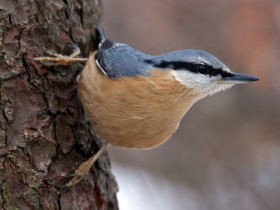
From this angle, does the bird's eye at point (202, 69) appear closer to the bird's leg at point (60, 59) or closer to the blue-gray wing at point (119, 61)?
the blue-gray wing at point (119, 61)

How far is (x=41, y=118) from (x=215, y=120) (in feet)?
10.6

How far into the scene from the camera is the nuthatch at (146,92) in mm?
2650

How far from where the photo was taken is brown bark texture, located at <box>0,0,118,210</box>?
7.70 ft

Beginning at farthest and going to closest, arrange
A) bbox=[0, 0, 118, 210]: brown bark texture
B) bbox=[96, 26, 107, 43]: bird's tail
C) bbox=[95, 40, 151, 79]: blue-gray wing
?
1. bbox=[96, 26, 107, 43]: bird's tail
2. bbox=[95, 40, 151, 79]: blue-gray wing
3. bbox=[0, 0, 118, 210]: brown bark texture

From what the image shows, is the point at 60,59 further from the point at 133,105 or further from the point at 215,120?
the point at 215,120

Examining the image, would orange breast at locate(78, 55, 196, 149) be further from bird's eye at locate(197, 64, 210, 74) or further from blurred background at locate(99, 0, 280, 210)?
blurred background at locate(99, 0, 280, 210)

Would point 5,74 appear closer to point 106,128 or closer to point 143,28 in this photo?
point 106,128

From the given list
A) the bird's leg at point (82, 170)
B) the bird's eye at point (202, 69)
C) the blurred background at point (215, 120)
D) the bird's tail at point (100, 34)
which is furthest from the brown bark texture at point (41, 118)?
the blurred background at point (215, 120)

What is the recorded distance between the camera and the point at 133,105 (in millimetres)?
2650

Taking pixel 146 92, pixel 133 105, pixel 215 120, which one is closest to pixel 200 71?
pixel 146 92

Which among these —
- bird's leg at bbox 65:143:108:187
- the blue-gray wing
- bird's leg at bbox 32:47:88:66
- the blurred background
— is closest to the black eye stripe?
the blue-gray wing

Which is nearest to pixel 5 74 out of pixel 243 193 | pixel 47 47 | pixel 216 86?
pixel 47 47

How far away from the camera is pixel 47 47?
2.65 m

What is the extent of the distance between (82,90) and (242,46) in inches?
111
